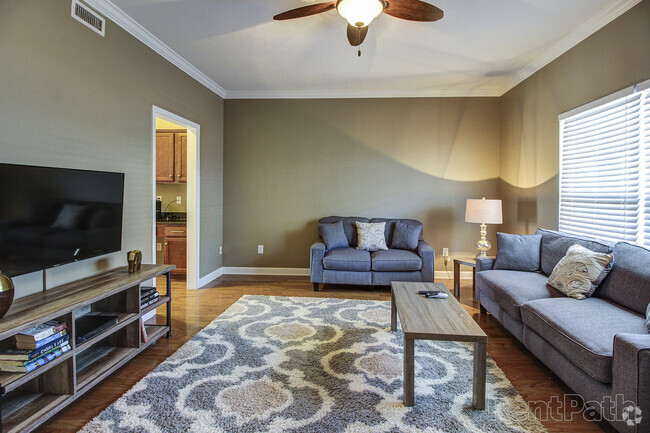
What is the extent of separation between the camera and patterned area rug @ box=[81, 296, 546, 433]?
70.5 inches

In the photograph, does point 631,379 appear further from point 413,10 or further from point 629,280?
point 413,10

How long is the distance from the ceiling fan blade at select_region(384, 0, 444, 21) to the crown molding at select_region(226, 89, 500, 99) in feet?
8.73

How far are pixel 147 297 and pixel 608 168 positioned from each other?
4.02 metres

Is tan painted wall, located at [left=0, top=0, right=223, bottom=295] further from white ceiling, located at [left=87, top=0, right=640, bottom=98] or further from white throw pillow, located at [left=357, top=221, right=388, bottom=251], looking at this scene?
white throw pillow, located at [left=357, top=221, right=388, bottom=251]

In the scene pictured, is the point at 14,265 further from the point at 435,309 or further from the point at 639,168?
the point at 639,168

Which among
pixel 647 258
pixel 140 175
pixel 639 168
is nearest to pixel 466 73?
pixel 639 168

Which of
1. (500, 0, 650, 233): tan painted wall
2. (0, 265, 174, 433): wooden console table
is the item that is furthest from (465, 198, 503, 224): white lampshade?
(0, 265, 174, 433): wooden console table

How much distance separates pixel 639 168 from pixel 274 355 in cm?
315

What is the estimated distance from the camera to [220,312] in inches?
139

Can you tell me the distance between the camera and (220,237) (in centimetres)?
518

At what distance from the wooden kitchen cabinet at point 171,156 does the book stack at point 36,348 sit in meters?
3.47

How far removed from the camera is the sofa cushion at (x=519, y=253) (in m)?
3.34

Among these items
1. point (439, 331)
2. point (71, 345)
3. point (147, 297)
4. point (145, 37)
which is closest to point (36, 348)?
point (71, 345)

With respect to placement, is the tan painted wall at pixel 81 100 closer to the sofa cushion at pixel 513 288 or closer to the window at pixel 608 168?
the sofa cushion at pixel 513 288
